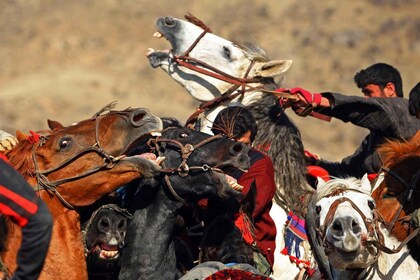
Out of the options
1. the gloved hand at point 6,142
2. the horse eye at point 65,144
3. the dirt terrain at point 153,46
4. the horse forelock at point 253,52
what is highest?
the dirt terrain at point 153,46

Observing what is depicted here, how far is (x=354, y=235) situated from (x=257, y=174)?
2071 mm

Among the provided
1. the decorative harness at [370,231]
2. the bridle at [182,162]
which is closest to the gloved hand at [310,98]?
the bridle at [182,162]

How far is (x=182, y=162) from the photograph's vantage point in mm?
8250

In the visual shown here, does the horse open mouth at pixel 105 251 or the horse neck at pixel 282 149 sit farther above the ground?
the horse neck at pixel 282 149

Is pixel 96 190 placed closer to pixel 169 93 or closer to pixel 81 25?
pixel 169 93

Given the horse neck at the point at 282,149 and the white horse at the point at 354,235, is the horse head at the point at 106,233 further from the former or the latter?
the horse neck at the point at 282,149

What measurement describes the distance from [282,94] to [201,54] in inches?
61.1

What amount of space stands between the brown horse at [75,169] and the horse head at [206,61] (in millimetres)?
2680

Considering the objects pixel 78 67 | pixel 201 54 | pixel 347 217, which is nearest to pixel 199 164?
pixel 347 217

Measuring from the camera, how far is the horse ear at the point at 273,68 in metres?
10.4

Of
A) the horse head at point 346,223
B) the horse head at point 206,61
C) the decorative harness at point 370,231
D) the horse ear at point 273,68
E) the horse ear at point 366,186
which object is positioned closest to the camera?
the horse head at point 346,223

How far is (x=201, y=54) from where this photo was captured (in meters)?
10.7

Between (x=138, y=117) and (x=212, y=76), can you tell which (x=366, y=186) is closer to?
(x=138, y=117)

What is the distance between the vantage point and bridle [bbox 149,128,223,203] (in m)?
8.19
